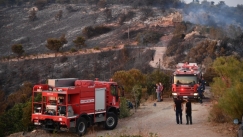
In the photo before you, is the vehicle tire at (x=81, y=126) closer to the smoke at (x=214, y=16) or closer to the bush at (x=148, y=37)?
the bush at (x=148, y=37)

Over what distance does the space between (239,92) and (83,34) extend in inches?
2714

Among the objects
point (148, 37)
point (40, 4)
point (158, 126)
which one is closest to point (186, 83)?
point (158, 126)

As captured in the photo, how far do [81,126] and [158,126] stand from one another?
13.7 feet

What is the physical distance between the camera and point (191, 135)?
14.3m

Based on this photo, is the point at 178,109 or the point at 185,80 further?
the point at 185,80

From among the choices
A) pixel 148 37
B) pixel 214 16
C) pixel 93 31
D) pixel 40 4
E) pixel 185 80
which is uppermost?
pixel 40 4

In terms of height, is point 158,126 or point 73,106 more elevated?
point 73,106

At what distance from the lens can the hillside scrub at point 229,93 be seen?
46.5ft

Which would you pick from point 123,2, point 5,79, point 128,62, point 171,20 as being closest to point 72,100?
point 128,62

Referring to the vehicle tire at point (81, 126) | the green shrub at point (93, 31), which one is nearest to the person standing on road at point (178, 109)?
the vehicle tire at point (81, 126)

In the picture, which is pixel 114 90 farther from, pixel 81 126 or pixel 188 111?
pixel 188 111

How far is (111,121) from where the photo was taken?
54.8 ft

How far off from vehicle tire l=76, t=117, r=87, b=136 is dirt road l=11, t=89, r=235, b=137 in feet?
0.93

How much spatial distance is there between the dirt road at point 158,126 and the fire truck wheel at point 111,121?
26cm
